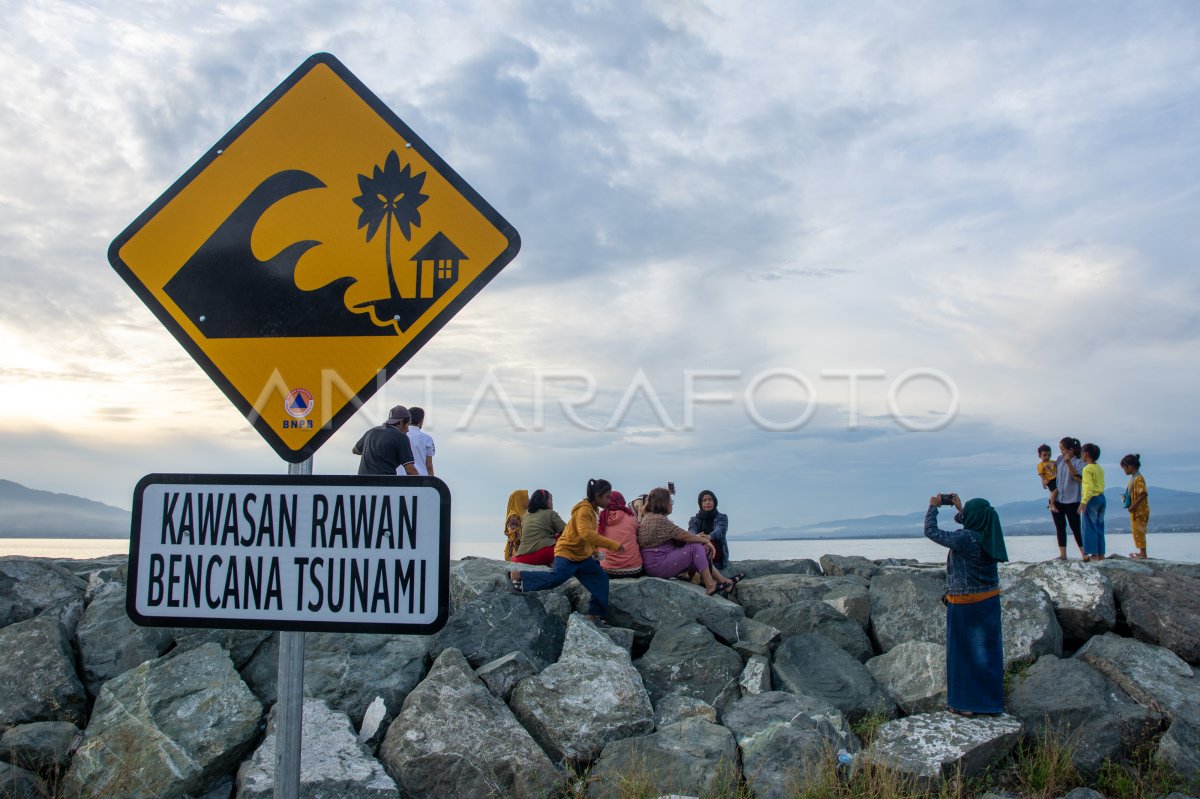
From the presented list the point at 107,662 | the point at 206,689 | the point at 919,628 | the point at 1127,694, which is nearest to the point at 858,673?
the point at 919,628

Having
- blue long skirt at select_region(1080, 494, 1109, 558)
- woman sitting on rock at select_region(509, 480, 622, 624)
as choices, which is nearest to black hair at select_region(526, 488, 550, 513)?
woman sitting on rock at select_region(509, 480, 622, 624)

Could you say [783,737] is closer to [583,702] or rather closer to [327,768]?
[583,702]

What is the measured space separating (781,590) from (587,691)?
3.75 m

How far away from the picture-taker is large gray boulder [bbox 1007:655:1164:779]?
7430mm

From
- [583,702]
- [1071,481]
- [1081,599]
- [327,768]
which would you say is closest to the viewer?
[327,768]

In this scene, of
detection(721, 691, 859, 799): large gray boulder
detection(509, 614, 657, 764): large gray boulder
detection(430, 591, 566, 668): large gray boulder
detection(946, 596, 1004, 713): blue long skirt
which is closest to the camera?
detection(721, 691, 859, 799): large gray boulder

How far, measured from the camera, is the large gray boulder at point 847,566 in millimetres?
13192

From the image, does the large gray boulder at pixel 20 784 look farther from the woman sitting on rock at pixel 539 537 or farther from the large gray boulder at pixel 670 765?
the woman sitting on rock at pixel 539 537

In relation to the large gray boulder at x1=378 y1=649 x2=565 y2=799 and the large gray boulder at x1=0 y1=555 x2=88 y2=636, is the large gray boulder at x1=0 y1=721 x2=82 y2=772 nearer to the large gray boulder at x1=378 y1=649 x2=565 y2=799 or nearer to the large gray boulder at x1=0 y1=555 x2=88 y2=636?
the large gray boulder at x1=0 y1=555 x2=88 y2=636

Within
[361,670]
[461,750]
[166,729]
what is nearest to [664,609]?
[361,670]

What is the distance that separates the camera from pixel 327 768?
6379 millimetres

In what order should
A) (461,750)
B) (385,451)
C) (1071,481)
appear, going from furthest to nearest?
(1071,481)
(385,451)
(461,750)

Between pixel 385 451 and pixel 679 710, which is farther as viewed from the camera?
pixel 385 451

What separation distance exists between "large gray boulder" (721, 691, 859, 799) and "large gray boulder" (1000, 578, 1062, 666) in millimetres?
2497
